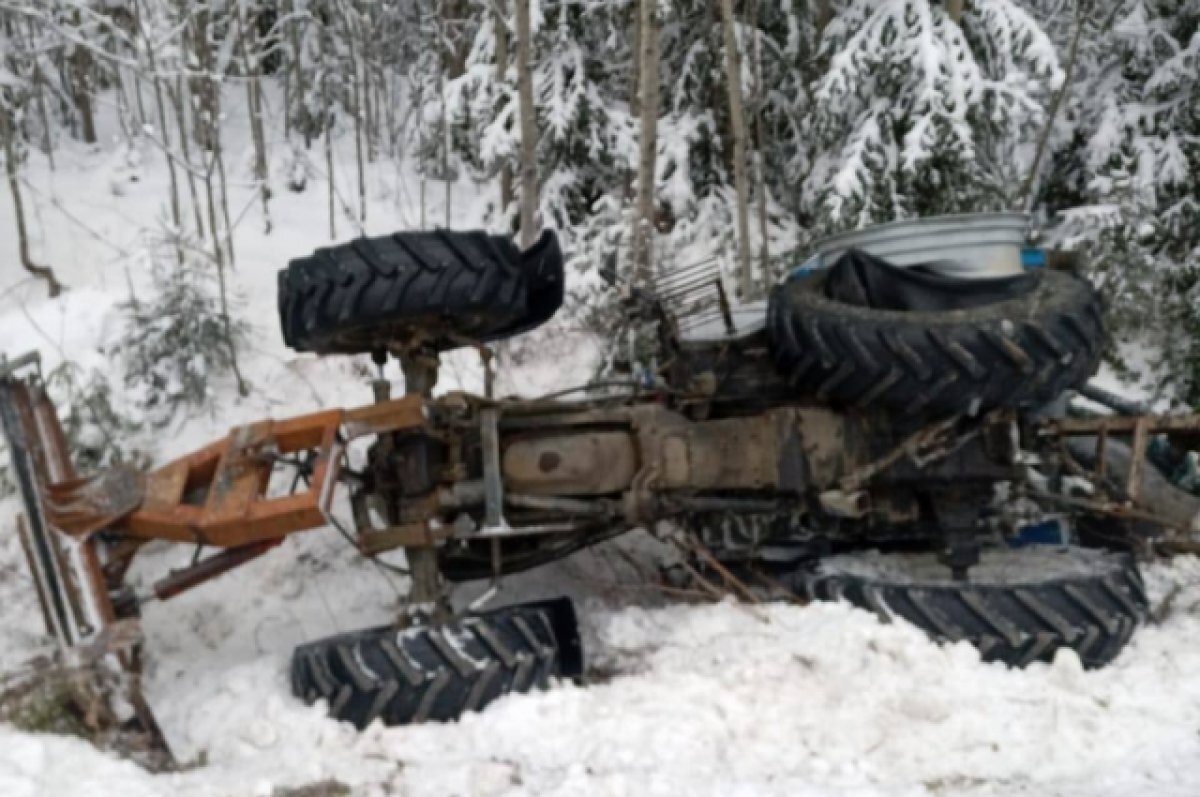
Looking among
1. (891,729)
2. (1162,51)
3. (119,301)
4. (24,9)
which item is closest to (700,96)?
(1162,51)

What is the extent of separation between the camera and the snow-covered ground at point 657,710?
2.88 meters

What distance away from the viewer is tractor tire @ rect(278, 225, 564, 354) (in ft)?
12.5

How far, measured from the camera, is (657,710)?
3.31 metres

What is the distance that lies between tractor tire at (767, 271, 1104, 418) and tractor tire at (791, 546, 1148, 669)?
0.65 m

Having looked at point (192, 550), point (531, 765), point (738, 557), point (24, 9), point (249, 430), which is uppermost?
point (24, 9)

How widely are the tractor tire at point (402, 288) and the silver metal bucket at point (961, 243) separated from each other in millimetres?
1532

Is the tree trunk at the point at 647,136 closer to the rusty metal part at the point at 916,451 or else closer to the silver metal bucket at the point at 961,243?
the silver metal bucket at the point at 961,243

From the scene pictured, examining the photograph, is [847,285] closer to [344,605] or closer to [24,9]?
[344,605]

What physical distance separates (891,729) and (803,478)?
1338 mm

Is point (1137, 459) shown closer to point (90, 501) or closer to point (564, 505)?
point (564, 505)

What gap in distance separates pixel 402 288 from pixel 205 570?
1.22 metres

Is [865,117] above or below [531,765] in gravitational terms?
above

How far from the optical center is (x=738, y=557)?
4750 millimetres

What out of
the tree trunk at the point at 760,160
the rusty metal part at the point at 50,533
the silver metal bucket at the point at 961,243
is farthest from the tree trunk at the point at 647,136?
the rusty metal part at the point at 50,533
